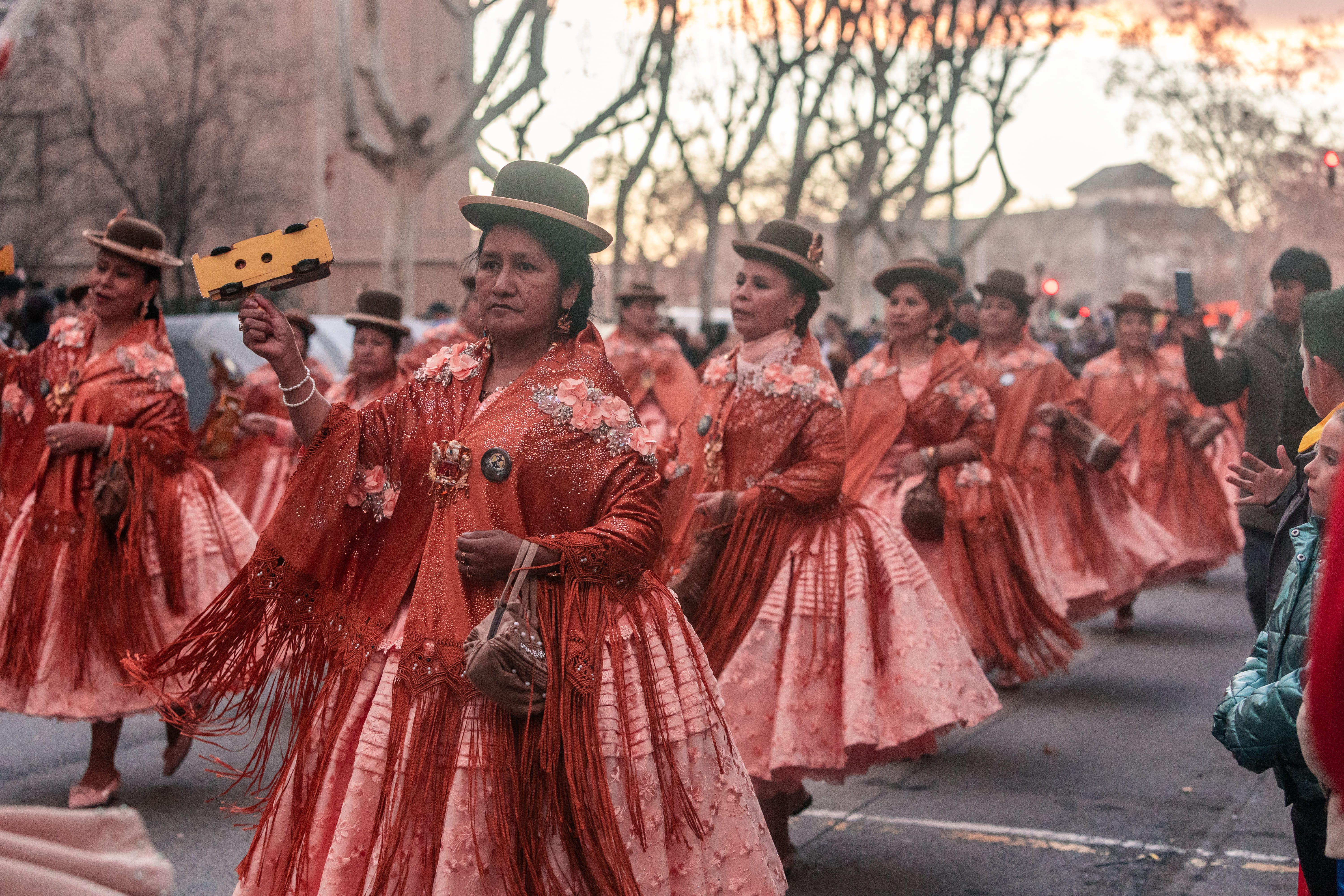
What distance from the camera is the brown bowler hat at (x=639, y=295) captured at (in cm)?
1238

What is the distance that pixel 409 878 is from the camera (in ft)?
10.4

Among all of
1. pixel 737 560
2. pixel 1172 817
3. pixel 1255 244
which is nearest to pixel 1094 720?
pixel 1172 817

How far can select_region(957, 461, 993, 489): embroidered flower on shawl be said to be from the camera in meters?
7.44

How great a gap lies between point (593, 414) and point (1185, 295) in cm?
371

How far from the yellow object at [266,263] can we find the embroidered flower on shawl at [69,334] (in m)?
2.91

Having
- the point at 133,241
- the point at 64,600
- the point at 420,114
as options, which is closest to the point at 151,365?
the point at 133,241

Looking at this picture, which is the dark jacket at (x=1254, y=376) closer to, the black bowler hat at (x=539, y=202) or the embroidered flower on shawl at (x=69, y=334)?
the black bowler hat at (x=539, y=202)

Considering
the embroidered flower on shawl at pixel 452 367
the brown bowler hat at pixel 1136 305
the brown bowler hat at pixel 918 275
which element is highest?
the brown bowler hat at pixel 1136 305

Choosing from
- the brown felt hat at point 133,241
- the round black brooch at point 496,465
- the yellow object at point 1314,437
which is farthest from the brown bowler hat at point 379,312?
the yellow object at point 1314,437

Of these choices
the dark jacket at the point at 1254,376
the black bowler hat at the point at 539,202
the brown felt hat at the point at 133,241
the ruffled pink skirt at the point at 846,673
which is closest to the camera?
the black bowler hat at the point at 539,202

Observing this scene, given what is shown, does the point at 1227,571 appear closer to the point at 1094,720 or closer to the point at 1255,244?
the point at 1094,720

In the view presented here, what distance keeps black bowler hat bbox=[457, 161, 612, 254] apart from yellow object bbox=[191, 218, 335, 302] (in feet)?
1.24

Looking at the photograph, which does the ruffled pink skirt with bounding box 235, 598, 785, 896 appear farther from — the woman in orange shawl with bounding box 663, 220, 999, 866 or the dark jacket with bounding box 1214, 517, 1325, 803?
the woman in orange shawl with bounding box 663, 220, 999, 866

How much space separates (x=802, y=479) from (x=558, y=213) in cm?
203
